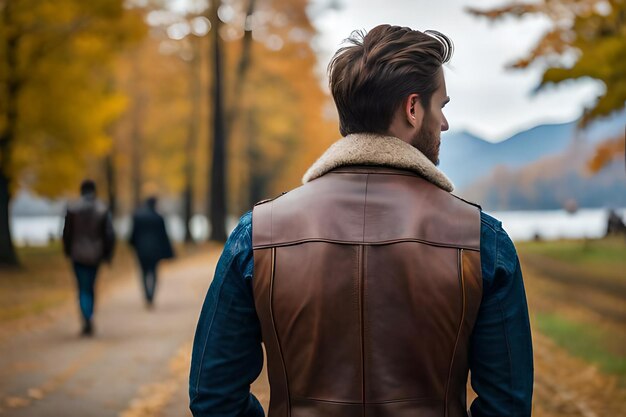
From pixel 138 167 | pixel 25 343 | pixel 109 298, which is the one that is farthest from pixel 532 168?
pixel 25 343

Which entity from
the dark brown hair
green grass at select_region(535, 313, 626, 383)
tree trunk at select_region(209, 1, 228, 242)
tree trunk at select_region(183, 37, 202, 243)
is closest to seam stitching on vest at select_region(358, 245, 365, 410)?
the dark brown hair

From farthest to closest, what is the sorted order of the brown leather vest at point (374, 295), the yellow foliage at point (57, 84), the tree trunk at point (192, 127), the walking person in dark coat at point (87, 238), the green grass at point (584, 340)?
the tree trunk at point (192, 127) → the yellow foliage at point (57, 84) → the walking person in dark coat at point (87, 238) → the green grass at point (584, 340) → the brown leather vest at point (374, 295)

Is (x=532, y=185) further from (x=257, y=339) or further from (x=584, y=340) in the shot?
(x=257, y=339)

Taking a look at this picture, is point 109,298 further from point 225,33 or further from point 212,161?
point 225,33

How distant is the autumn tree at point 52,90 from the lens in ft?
57.3

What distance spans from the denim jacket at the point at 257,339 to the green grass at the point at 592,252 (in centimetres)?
2130

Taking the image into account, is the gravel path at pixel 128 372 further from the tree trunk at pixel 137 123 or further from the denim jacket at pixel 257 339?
the tree trunk at pixel 137 123

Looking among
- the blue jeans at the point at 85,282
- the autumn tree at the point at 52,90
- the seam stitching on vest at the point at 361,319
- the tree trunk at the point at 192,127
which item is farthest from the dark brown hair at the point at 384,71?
the tree trunk at the point at 192,127

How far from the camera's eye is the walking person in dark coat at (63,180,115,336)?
9.66 m

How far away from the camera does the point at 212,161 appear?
26578 mm

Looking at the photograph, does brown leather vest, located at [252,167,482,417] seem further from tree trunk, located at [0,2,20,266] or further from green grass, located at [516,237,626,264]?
green grass, located at [516,237,626,264]

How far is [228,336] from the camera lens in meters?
2.03

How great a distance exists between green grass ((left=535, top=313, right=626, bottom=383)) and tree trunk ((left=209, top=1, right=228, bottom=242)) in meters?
14.9

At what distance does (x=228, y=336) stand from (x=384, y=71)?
77 cm
